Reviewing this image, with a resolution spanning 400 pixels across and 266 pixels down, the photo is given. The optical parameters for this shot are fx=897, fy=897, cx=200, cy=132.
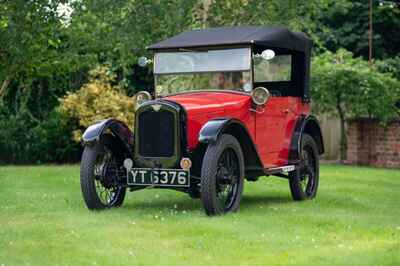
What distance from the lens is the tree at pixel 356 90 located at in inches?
852

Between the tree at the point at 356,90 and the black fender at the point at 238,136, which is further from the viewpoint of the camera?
the tree at the point at 356,90

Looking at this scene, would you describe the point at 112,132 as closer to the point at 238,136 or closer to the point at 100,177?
the point at 100,177

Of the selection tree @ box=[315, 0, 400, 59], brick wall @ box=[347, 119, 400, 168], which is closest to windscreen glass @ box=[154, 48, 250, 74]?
brick wall @ box=[347, 119, 400, 168]

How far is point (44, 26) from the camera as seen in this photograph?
1617 cm

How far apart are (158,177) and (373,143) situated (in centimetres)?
1263

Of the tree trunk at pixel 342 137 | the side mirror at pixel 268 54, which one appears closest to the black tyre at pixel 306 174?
the side mirror at pixel 268 54

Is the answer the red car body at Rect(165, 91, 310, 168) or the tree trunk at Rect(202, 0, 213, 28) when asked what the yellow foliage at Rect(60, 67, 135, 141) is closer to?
the tree trunk at Rect(202, 0, 213, 28)

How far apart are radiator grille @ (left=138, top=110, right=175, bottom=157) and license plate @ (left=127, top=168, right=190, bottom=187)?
0.70 ft

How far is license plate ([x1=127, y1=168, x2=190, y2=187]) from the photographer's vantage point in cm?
1045

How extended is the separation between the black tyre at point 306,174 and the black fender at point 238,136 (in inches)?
38.4

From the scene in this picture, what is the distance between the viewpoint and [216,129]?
10.2 metres

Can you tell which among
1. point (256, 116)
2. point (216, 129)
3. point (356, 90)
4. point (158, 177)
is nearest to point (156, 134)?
point (158, 177)

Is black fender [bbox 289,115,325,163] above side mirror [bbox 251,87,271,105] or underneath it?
underneath

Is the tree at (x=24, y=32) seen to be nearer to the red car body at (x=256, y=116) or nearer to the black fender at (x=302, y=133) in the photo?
the red car body at (x=256, y=116)
